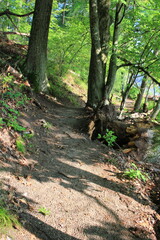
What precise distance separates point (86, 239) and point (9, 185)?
50.9 inches

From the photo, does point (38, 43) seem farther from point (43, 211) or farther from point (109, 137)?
point (43, 211)

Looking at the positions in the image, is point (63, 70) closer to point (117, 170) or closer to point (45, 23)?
point (45, 23)

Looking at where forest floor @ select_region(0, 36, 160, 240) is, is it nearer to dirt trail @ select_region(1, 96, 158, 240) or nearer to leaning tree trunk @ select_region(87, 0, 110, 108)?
dirt trail @ select_region(1, 96, 158, 240)

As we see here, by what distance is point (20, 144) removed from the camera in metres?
3.65

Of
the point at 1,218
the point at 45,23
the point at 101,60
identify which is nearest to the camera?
the point at 1,218

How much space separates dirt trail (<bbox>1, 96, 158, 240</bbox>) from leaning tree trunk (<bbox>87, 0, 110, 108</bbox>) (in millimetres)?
3349

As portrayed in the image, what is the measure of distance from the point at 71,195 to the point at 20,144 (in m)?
1.43

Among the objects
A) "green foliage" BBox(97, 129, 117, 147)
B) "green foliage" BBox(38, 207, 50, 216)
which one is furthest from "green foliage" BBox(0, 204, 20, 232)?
"green foliage" BBox(97, 129, 117, 147)

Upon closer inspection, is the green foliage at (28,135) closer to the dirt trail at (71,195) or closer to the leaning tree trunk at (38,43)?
the dirt trail at (71,195)

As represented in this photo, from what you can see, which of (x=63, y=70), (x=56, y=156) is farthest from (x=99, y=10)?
(x=56, y=156)

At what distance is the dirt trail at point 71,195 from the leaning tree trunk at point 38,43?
2.90 meters

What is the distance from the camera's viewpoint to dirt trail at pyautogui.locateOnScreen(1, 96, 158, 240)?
2.43 meters

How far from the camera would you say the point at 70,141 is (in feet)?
16.6

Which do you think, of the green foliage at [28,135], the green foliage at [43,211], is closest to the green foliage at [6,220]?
the green foliage at [43,211]
